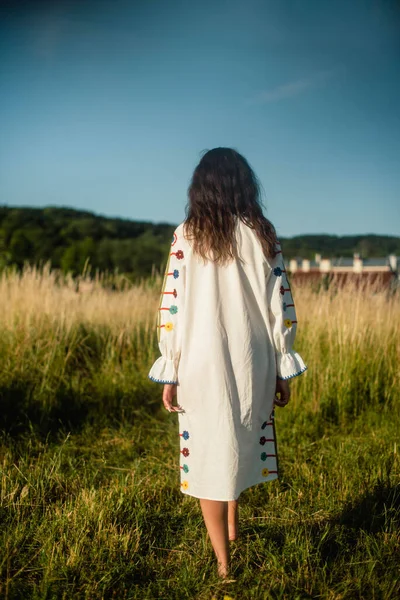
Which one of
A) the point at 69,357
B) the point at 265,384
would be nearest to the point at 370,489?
Result: the point at 265,384

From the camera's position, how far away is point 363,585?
201 centimetres

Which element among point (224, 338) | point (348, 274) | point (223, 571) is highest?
point (348, 274)

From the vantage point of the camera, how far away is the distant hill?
89.0ft

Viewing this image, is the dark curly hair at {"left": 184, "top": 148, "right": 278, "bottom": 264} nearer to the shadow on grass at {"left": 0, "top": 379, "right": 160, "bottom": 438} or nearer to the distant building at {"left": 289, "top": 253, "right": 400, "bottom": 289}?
the shadow on grass at {"left": 0, "top": 379, "right": 160, "bottom": 438}

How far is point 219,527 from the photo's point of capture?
199 centimetres

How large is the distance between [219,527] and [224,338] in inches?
29.1

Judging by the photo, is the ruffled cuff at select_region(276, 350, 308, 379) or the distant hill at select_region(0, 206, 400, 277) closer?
the ruffled cuff at select_region(276, 350, 308, 379)

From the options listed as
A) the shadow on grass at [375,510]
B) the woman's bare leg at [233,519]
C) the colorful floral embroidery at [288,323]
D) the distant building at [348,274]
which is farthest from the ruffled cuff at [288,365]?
the distant building at [348,274]

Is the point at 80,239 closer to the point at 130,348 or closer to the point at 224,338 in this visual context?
the point at 130,348

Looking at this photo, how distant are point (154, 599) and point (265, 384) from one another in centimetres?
90

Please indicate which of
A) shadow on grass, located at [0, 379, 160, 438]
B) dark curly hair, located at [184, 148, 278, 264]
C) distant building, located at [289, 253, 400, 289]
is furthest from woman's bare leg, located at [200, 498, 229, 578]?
distant building, located at [289, 253, 400, 289]

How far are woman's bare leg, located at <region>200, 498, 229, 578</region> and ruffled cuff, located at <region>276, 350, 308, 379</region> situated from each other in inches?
21.9

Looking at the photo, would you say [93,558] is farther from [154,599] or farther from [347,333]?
[347,333]

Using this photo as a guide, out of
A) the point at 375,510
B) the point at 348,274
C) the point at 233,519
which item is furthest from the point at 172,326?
the point at 348,274
